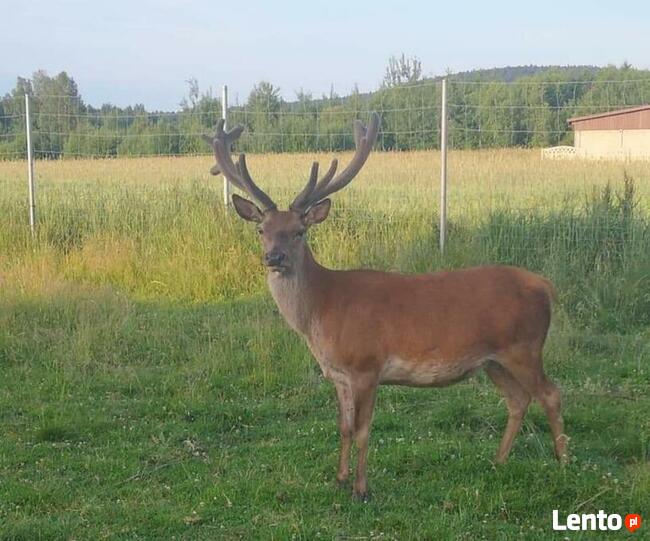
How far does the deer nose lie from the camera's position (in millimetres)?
5469

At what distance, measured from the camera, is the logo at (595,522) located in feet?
15.5

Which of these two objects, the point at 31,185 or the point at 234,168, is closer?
the point at 234,168

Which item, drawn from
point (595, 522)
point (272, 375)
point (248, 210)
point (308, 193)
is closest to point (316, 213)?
point (308, 193)

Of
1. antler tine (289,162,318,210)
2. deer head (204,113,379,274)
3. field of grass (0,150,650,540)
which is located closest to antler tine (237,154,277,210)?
deer head (204,113,379,274)

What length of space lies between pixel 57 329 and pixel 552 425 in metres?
5.24

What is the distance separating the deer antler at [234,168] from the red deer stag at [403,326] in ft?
0.39

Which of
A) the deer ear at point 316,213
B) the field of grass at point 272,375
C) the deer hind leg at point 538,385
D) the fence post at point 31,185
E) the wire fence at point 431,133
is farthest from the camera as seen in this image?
the fence post at point 31,185

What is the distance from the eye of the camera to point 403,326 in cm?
550

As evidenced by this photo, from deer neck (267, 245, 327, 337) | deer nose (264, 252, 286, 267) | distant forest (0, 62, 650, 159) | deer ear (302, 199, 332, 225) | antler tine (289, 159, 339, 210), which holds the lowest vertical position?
deer neck (267, 245, 327, 337)

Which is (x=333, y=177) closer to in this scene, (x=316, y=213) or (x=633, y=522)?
(x=316, y=213)

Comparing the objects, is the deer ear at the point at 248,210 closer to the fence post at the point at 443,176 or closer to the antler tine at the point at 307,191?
the antler tine at the point at 307,191

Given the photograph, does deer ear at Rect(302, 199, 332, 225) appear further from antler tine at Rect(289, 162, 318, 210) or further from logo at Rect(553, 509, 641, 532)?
logo at Rect(553, 509, 641, 532)

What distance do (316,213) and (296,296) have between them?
608mm

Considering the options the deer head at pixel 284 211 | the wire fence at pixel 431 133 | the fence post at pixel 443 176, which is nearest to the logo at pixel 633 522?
the deer head at pixel 284 211
